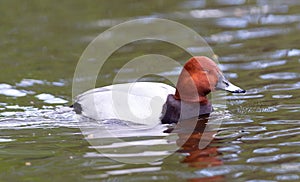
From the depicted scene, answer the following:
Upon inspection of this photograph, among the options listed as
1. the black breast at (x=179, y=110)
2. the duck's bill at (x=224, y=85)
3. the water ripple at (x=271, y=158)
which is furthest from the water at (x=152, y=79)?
the duck's bill at (x=224, y=85)

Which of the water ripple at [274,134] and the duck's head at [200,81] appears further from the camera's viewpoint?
the duck's head at [200,81]

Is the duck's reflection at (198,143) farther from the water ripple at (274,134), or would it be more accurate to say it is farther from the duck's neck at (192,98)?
the water ripple at (274,134)

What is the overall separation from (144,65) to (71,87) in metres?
1.47

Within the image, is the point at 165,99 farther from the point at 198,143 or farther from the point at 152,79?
the point at 152,79

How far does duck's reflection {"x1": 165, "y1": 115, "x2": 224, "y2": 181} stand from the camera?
21.4ft

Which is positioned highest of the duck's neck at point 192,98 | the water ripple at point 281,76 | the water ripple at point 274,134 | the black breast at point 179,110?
the water ripple at point 281,76

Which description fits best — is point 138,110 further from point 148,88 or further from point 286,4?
point 286,4

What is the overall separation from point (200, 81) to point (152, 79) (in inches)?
88.3

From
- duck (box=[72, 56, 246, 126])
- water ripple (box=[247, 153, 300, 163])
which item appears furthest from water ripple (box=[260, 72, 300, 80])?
water ripple (box=[247, 153, 300, 163])

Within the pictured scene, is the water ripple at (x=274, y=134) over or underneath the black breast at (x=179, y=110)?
underneath

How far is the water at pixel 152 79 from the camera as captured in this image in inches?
253

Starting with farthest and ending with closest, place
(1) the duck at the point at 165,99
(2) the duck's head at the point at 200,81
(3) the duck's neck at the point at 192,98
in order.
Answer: (3) the duck's neck at the point at 192,98
(2) the duck's head at the point at 200,81
(1) the duck at the point at 165,99

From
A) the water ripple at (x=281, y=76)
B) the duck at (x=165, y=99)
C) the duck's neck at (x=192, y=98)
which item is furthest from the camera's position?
the water ripple at (x=281, y=76)

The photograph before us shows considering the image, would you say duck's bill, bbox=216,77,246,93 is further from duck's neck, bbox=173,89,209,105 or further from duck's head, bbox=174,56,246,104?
duck's neck, bbox=173,89,209,105
